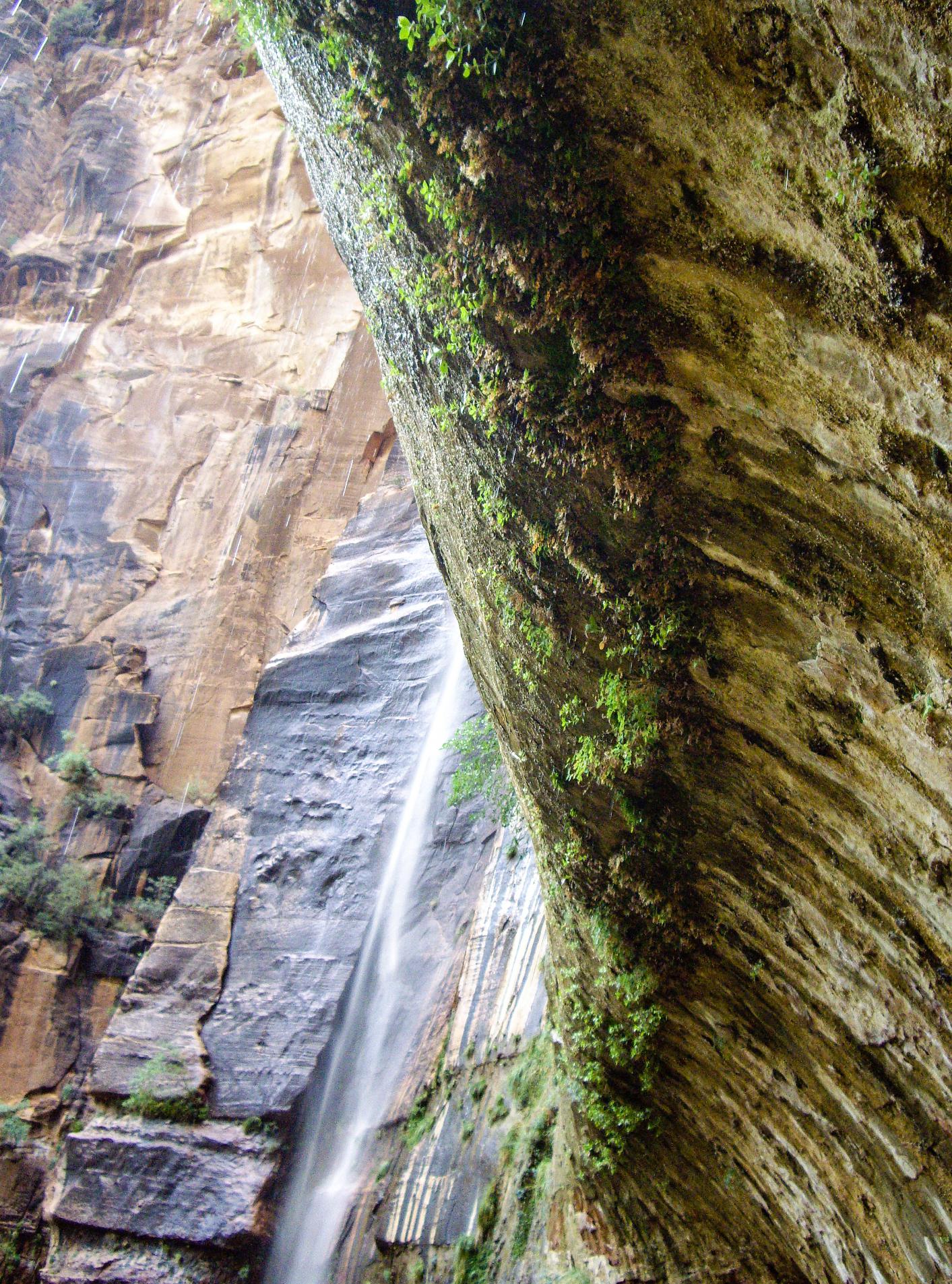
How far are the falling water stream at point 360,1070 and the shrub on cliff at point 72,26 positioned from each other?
23798mm

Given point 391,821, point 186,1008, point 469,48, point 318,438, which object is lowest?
point 186,1008

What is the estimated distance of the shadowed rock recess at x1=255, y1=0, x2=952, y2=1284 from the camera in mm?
2336

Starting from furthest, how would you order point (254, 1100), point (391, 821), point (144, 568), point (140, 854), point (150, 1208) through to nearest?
point (144, 568), point (140, 854), point (391, 821), point (254, 1100), point (150, 1208)

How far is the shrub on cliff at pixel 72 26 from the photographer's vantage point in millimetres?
23266

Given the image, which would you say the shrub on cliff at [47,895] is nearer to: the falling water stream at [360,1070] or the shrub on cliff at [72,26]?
the falling water stream at [360,1070]

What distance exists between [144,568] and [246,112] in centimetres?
1307

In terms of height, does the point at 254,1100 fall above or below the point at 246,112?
below

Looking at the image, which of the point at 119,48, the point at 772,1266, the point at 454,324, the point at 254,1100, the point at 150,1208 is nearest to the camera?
the point at 454,324

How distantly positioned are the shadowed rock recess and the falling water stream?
6332 millimetres

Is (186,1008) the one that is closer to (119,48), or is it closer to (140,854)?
(140,854)

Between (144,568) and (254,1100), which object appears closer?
(254,1100)

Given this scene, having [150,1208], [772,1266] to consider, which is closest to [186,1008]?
[150,1208]

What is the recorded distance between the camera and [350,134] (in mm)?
3887

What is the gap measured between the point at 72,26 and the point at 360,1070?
28703 mm
